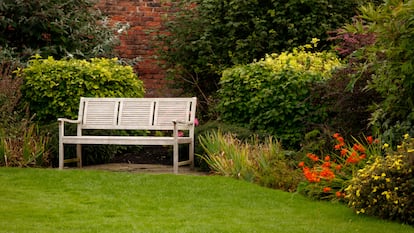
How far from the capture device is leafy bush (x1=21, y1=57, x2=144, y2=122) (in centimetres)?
A: 1129

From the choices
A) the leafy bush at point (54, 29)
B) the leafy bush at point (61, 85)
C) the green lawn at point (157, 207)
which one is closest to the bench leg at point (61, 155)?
the green lawn at point (157, 207)

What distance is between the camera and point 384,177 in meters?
7.04

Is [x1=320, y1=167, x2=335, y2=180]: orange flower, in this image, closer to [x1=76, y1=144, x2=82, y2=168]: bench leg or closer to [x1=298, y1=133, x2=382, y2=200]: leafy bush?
[x1=298, y1=133, x2=382, y2=200]: leafy bush

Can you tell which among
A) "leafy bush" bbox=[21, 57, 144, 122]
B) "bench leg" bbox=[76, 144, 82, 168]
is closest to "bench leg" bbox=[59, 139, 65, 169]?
"bench leg" bbox=[76, 144, 82, 168]

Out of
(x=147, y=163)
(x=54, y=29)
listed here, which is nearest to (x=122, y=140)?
(x=147, y=163)

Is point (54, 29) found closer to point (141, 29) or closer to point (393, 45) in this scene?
point (141, 29)

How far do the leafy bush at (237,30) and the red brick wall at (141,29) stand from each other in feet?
2.23

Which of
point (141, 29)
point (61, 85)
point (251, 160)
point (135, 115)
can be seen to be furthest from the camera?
point (141, 29)

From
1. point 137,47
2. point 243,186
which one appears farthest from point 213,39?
point 243,186

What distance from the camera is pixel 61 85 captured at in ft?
37.1

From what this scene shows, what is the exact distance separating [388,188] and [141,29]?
853 centimetres

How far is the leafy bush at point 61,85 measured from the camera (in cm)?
1129

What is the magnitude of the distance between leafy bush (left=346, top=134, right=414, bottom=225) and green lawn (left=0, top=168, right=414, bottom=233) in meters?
0.12

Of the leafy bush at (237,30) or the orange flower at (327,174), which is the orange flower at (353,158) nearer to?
the orange flower at (327,174)
